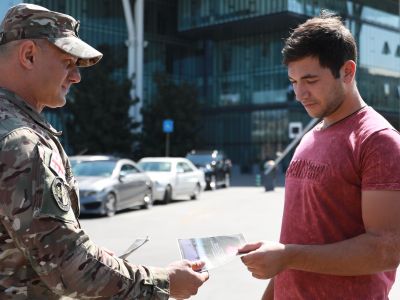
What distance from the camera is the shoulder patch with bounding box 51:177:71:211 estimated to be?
1.82 metres

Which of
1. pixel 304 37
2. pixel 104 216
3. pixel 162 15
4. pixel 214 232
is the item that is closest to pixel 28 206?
pixel 304 37

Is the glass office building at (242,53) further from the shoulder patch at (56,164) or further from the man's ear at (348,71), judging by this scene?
the shoulder patch at (56,164)

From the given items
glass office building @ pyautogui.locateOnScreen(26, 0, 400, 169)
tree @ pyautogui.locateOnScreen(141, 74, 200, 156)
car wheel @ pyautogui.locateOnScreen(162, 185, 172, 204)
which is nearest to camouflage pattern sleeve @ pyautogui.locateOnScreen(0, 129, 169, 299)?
car wheel @ pyautogui.locateOnScreen(162, 185, 172, 204)

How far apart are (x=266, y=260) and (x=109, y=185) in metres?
12.8

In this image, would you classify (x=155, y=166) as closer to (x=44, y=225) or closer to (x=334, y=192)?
(x=334, y=192)

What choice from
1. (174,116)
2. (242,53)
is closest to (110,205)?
(174,116)

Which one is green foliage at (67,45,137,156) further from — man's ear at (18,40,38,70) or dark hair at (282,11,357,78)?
man's ear at (18,40,38,70)

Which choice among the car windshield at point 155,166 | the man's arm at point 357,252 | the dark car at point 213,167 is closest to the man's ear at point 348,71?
the man's arm at point 357,252

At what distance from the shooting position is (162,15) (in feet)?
181

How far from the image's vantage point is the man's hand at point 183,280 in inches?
84.2

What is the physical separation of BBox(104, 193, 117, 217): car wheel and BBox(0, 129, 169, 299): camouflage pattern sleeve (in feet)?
41.6

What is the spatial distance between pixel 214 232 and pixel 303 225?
364 inches

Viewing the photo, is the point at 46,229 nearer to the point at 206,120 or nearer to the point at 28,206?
the point at 28,206

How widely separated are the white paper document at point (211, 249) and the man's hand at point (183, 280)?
0.09 meters
